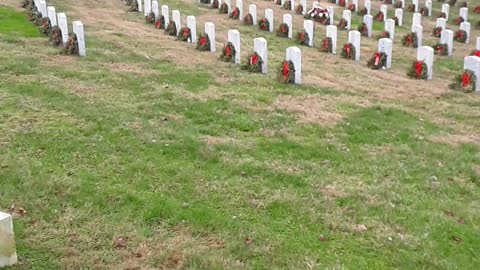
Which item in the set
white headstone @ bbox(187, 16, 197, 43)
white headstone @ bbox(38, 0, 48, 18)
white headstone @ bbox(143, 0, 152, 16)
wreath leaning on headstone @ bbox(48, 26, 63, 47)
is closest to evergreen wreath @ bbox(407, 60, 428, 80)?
white headstone @ bbox(187, 16, 197, 43)

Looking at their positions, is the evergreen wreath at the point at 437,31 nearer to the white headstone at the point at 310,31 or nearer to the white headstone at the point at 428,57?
the white headstone at the point at 310,31

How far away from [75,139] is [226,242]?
2759 mm

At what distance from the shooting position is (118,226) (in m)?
4.93

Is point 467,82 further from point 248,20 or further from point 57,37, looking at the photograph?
point 248,20

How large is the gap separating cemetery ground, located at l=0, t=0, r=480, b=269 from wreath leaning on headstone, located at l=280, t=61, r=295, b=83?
31 centimetres

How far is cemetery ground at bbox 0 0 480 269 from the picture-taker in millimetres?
4723

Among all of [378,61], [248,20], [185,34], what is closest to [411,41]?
[378,61]

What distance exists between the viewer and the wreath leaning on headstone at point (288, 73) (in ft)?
32.8

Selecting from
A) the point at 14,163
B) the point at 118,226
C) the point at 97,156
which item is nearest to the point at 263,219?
the point at 118,226

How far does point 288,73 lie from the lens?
10000 mm

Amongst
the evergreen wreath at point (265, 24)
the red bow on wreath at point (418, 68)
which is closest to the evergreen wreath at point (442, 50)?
the red bow on wreath at point (418, 68)

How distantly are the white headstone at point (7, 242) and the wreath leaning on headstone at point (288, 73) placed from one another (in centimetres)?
648

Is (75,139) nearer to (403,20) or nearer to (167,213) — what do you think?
(167,213)

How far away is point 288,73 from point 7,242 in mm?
6594
